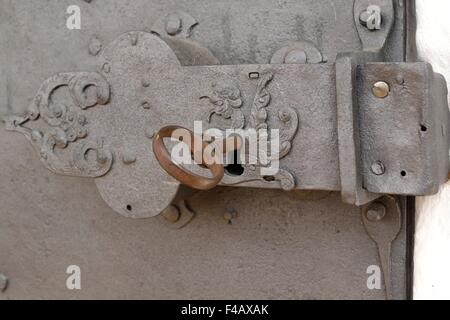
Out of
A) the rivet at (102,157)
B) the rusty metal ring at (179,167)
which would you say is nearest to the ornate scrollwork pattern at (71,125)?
the rivet at (102,157)

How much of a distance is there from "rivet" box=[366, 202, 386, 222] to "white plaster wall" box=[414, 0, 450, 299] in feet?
0.12

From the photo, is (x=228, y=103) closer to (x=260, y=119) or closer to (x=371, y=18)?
(x=260, y=119)

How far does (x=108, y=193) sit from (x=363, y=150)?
29 cm

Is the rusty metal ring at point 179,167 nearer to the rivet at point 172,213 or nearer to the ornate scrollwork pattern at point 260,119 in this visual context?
the ornate scrollwork pattern at point 260,119

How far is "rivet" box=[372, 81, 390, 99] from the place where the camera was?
24.7 inches

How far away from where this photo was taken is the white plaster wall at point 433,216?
0.68 m

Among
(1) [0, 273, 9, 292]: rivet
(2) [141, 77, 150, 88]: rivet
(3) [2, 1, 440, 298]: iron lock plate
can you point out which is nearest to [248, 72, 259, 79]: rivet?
(3) [2, 1, 440, 298]: iron lock plate

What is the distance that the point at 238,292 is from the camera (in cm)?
81

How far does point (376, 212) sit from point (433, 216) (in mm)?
57

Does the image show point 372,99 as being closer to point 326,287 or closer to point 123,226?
point 326,287

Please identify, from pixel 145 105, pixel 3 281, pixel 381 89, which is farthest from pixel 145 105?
pixel 3 281

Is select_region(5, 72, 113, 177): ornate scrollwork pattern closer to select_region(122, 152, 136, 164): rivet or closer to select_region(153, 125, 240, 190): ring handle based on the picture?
select_region(122, 152, 136, 164): rivet

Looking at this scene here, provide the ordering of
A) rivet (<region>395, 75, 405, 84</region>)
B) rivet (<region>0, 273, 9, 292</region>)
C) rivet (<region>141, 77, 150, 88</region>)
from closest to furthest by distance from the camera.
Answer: rivet (<region>395, 75, 405, 84</region>), rivet (<region>141, 77, 150, 88</region>), rivet (<region>0, 273, 9, 292</region>)

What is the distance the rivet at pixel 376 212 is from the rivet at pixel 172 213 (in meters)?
0.22
